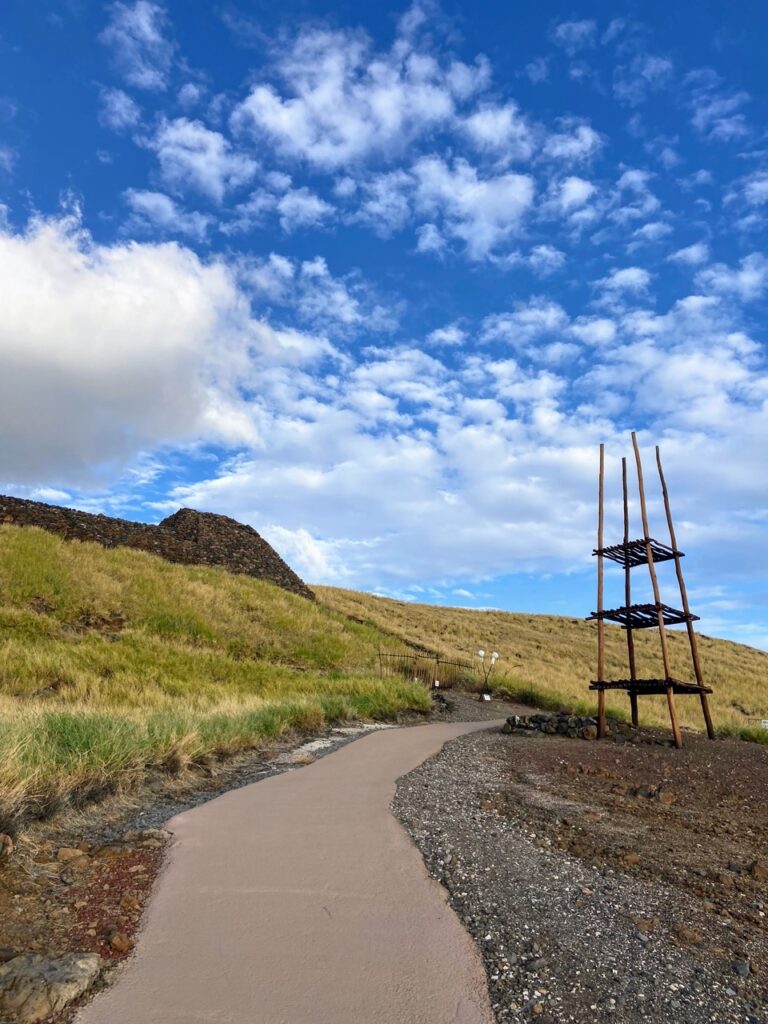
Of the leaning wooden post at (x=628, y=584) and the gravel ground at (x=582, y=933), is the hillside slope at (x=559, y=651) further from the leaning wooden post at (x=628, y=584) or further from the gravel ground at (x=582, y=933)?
the gravel ground at (x=582, y=933)

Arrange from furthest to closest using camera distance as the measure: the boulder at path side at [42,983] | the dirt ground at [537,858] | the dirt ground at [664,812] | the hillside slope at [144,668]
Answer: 1. the hillside slope at [144,668]
2. the dirt ground at [664,812]
3. the dirt ground at [537,858]
4. the boulder at path side at [42,983]

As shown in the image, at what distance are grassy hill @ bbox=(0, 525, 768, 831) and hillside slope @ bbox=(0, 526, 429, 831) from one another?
0.12ft

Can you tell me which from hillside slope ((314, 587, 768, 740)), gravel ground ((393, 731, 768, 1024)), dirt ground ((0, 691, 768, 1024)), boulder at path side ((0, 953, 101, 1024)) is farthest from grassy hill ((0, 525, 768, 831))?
gravel ground ((393, 731, 768, 1024))

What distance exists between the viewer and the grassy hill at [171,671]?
7.75 meters

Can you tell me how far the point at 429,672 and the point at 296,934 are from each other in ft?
67.8

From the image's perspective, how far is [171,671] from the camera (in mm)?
18891

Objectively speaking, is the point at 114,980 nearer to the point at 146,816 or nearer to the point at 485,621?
the point at 146,816

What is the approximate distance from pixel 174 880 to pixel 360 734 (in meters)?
8.67

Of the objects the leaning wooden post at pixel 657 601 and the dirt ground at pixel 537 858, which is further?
the leaning wooden post at pixel 657 601

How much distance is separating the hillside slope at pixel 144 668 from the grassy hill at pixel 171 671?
0.04 meters

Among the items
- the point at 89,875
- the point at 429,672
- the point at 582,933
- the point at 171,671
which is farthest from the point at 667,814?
the point at 429,672

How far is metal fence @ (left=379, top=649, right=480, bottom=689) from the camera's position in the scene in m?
23.8

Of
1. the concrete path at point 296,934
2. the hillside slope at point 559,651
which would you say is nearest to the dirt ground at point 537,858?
the concrete path at point 296,934

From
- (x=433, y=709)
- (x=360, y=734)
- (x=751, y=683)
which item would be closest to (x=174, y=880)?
(x=360, y=734)
